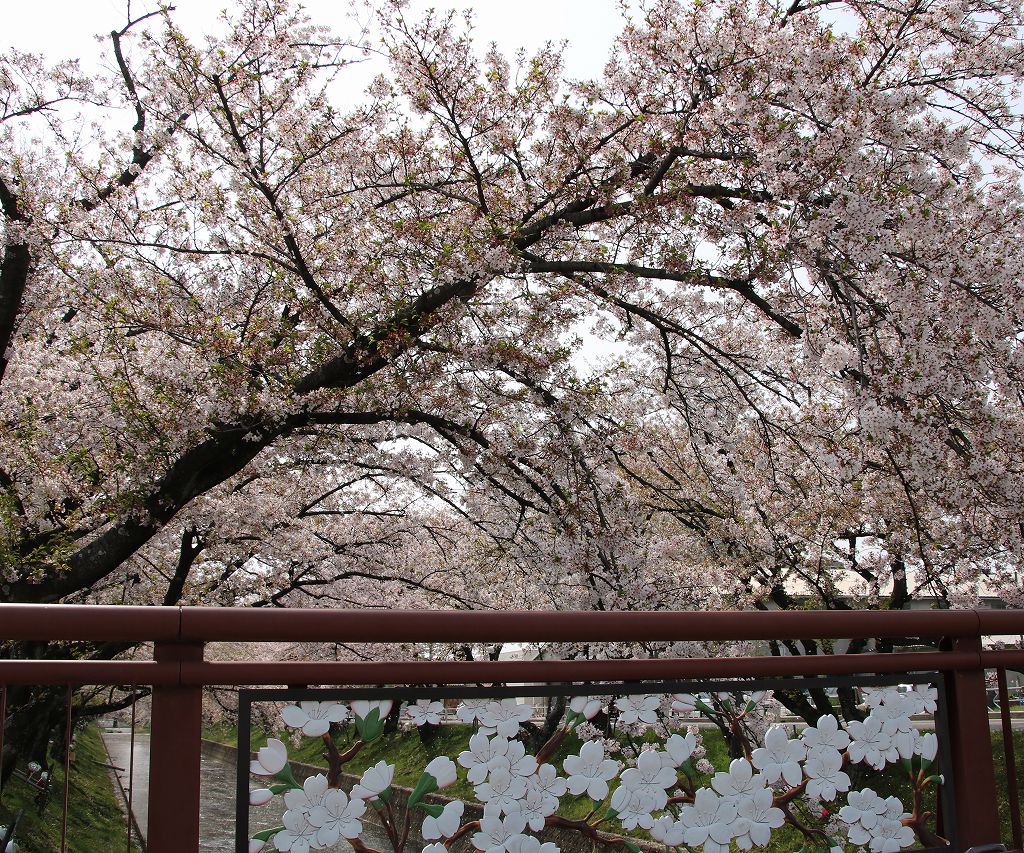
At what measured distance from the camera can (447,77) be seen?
6.09 m

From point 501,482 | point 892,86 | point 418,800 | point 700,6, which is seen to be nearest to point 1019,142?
point 892,86

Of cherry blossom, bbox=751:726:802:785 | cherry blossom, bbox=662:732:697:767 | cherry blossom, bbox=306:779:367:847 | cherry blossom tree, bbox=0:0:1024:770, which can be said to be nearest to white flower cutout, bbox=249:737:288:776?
cherry blossom, bbox=306:779:367:847

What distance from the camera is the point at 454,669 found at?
2.11 meters

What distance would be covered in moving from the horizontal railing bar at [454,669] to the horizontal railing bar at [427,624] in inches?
2.4

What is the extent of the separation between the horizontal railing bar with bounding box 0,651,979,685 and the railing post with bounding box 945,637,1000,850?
0.16 feet

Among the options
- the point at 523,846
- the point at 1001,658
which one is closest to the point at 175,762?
the point at 523,846

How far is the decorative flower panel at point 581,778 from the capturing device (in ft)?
6.60

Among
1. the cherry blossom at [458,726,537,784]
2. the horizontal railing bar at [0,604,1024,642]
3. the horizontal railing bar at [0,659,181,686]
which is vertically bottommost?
the cherry blossom at [458,726,537,784]

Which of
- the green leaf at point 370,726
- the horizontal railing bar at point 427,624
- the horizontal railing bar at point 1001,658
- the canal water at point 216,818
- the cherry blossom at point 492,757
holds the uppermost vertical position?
the horizontal railing bar at point 427,624

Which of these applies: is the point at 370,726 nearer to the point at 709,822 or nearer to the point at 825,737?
the point at 709,822

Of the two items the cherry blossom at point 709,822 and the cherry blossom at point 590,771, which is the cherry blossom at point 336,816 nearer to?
the cherry blossom at point 590,771

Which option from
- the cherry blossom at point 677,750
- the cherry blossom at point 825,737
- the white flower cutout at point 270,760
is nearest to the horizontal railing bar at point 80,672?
the white flower cutout at point 270,760

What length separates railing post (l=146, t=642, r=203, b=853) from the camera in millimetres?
1874

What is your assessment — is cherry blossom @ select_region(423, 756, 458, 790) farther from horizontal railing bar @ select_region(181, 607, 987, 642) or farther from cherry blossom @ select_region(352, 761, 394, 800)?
horizontal railing bar @ select_region(181, 607, 987, 642)
